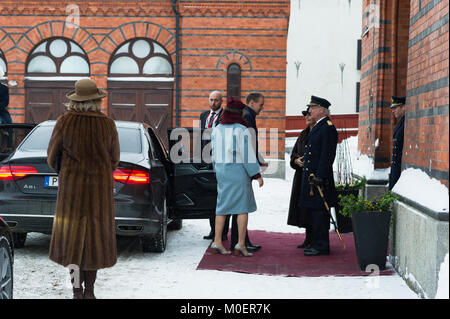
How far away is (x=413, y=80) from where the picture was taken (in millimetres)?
6734

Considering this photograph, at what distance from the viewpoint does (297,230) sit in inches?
401

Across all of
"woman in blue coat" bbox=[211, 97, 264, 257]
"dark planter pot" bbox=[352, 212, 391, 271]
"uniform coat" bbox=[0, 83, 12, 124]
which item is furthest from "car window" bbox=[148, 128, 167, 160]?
"uniform coat" bbox=[0, 83, 12, 124]

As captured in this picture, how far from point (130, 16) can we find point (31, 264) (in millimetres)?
14422

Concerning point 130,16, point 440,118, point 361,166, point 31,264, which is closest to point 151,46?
point 130,16

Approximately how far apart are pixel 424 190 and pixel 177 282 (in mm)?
2508

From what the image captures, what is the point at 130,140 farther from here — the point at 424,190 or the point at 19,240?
the point at 424,190

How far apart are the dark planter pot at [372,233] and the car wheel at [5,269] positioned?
3583mm

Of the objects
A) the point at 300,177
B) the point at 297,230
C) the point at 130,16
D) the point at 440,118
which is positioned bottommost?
the point at 297,230

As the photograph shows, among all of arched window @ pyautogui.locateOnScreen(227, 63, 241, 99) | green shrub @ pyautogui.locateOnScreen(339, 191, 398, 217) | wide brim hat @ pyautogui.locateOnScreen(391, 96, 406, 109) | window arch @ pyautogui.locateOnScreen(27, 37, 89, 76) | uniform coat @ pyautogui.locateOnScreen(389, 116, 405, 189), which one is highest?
window arch @ pyautogui.locateOnScreen(27, 37, 89, 76)

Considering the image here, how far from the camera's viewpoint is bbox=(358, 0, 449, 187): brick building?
5559mm

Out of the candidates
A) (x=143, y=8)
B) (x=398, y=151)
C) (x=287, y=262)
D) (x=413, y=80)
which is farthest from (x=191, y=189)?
(x=143, y=8)

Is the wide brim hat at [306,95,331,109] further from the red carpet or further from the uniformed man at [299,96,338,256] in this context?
the red carpet

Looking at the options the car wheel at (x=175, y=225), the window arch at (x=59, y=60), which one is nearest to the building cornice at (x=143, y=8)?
the window arch at (x=59, y=60)
